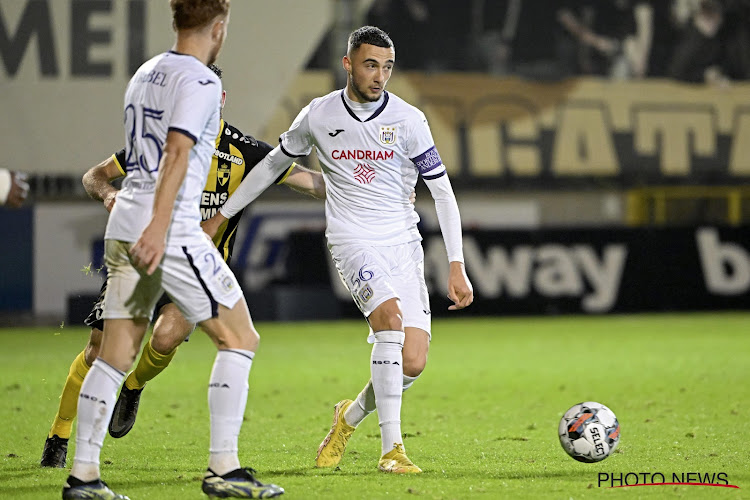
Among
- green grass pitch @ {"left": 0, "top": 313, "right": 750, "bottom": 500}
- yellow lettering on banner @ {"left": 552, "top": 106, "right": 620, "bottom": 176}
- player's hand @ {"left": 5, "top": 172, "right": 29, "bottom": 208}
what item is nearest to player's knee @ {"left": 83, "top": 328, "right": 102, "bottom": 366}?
green grass pitch @ {"left": 0, "top": 313, "right": 750, "bottom": 500}

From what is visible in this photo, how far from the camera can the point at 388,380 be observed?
5410 millimetres

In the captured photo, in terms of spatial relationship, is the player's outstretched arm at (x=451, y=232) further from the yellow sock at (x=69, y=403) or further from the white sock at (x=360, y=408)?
the yellow sock at (x=69, y=403)

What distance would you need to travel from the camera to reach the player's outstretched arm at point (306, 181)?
20.3 feet

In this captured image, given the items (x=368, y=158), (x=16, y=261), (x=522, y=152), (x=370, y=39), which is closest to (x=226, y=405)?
(x=368, y=158)

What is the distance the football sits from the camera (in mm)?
5273

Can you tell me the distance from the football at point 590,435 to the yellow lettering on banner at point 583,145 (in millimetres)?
17315

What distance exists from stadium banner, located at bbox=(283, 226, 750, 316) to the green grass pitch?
293 cm

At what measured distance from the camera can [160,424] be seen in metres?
7.31

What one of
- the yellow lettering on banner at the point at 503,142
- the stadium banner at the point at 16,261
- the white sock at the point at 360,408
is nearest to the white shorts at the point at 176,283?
the white sock at the point at 360,408

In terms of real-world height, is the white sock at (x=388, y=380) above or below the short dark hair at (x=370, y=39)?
below

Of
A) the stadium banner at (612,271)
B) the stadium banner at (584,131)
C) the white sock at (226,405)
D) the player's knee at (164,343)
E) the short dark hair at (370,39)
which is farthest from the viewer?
the stadium banner at (584,131)

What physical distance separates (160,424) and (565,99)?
16508 millimetres

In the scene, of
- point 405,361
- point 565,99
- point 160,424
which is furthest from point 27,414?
point 565,99

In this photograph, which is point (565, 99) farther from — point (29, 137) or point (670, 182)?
point (29, 137)
